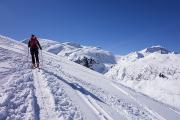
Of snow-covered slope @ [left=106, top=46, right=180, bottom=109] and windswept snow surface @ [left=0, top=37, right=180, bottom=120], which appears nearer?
windswept snow surface @ [left=0, top=37, right=180, bottom=120]

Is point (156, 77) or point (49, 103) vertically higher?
point (49, 103)

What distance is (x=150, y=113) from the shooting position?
54.7 ft

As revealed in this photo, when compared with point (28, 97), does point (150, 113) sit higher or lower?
lower

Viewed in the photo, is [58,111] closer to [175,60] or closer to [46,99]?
[46,99]

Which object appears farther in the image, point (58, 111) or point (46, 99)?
point (46, 99)

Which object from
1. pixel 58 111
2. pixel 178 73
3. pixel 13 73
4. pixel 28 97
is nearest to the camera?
pixel 58 111

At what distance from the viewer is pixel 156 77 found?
54.6 metres

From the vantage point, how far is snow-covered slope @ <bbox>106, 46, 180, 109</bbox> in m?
43.5

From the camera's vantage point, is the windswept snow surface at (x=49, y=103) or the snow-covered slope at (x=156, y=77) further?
the snow-covered slope at (x=156, y=77)

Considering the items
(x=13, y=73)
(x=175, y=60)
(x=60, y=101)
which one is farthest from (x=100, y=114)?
(x=175, y=60)

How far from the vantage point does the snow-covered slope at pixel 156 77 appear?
43525 millimetres

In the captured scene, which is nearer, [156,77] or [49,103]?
[49,103]

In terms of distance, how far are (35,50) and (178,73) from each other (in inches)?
1603

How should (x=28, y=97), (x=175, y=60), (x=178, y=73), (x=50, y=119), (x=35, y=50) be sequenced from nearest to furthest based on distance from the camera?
1. (x=50, y=119)
2. (x=28, y=97)
3. (x=35, y=50)
4. (x=178, y=73)
5. (x=175, y=60)
